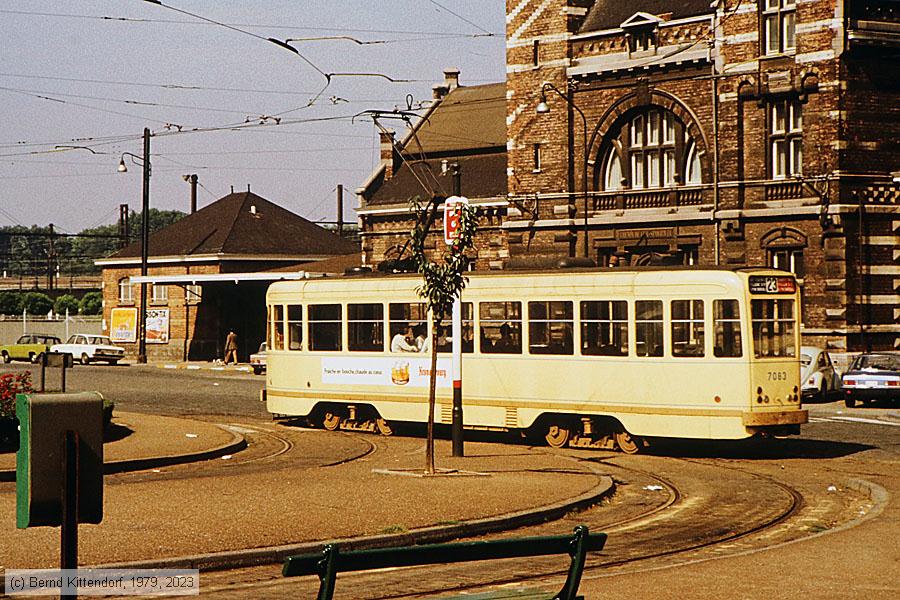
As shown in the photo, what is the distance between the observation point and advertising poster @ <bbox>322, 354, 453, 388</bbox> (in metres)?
26.1

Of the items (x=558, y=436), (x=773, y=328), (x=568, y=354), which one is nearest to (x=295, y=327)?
(x=558, y=436)

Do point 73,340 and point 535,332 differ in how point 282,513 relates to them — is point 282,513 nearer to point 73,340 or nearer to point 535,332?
point 535,332

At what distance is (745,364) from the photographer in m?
22.1

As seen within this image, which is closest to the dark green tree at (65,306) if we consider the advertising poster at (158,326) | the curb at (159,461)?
the advertising poster at (158,326)

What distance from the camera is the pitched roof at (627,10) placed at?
1746 inches

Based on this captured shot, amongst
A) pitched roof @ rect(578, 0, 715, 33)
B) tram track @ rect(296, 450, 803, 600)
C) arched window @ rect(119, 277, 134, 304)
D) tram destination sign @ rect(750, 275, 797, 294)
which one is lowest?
tram track @ rect(296, 450, 803, 600)

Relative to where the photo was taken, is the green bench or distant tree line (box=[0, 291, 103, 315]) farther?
distant tree line (box=[0, 291, 103, 315])

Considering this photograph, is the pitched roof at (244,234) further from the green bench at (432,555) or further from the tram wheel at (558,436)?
the green bench at (432,555)

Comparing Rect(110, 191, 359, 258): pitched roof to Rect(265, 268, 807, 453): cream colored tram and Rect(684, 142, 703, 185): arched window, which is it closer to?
Rect(684, 142, 703, 185): arched window

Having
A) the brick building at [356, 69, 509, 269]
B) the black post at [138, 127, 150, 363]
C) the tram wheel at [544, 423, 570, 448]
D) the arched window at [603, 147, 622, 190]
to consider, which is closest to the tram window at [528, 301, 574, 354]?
the tram wheel at [544, 423, 570, 448]

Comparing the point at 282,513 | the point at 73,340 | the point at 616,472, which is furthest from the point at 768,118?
the point at 73,340

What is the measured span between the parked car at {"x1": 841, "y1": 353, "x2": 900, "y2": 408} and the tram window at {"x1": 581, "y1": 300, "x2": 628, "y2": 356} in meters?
12.8

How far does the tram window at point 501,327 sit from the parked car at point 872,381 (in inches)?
504

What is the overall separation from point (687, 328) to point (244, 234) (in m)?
47.5
